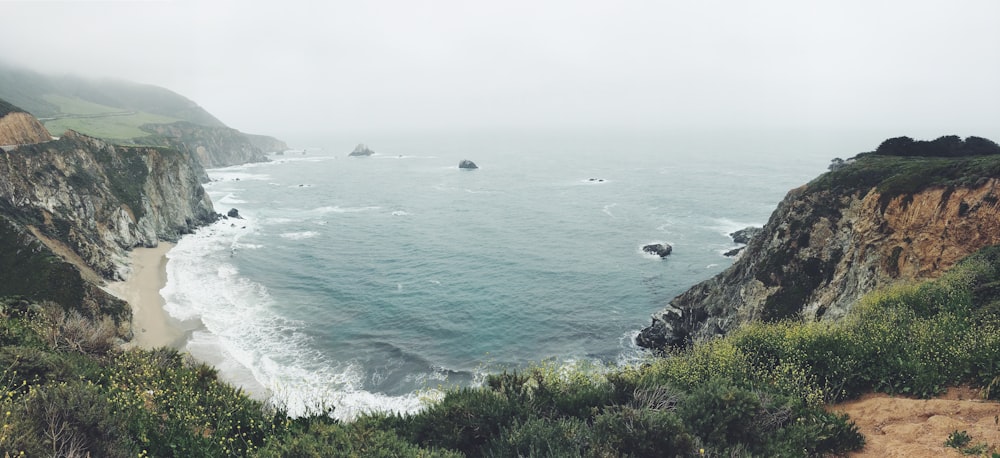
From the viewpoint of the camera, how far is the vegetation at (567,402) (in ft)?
41.9

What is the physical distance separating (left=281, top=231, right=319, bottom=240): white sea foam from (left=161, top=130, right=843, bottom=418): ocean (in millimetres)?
552

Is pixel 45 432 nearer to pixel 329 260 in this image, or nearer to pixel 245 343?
pixel 245 343

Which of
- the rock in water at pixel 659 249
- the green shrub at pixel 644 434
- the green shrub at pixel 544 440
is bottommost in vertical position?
the rock in water at pixel 659 249

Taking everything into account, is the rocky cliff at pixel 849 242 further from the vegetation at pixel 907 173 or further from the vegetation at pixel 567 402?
the vegetation at pixel 567 402

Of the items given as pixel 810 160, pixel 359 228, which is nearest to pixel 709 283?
pixel 359 228

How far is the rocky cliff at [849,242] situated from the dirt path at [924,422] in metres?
20.1

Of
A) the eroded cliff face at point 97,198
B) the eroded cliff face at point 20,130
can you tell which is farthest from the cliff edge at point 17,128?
the eroded cliff face at point 97,198

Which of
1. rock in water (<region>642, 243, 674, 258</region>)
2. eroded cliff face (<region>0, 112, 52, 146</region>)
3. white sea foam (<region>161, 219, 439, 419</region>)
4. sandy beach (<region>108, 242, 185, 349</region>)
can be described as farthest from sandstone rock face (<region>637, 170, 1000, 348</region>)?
eroded cliff face (<region>0, 112, 52, 146</region>)

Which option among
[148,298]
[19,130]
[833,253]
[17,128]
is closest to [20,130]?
[19,130]

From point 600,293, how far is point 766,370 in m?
41.4

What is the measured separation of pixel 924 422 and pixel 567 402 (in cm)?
1054

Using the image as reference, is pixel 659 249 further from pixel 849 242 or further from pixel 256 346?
pixel 256 346

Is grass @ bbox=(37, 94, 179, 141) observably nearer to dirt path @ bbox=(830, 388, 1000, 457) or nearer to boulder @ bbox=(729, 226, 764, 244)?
dirt path @ bbox=(830, 388, 1000, 457)

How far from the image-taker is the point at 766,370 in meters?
18.0
